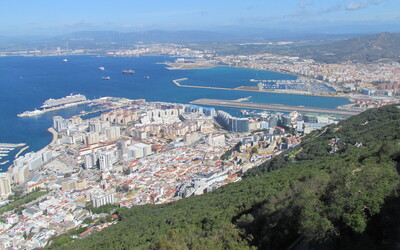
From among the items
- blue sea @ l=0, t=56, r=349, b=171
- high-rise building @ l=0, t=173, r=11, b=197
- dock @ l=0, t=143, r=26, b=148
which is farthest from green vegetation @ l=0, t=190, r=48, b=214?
dock @ l=0, t=143, r=26, b=148

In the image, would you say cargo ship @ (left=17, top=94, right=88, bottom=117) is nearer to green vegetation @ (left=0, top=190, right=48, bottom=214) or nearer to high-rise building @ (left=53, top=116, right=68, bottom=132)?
high-rise building @ (left=53, top=116, right=68, bottom=132)

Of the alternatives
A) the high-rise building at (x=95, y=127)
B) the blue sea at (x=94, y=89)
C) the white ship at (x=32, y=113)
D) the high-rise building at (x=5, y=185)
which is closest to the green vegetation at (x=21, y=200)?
the high-rise building at (x=5, y=185)

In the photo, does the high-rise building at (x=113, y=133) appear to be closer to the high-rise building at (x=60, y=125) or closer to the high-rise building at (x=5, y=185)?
the high-rise building at (x=60, y=125)

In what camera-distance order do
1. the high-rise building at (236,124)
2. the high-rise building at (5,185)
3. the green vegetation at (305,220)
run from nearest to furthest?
the green vegetation at (305,220)
the high-rise building at (5,185)
the high-rise building at (236,124)

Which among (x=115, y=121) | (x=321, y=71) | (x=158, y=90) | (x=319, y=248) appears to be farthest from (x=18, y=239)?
(x=321, y=71)

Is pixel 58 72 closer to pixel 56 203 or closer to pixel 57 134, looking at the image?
pixel 57 134

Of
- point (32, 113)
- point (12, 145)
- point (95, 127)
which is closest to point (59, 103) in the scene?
point (32, 113)

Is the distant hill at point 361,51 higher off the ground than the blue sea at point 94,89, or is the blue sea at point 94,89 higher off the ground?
the distant hill at point 361,51
